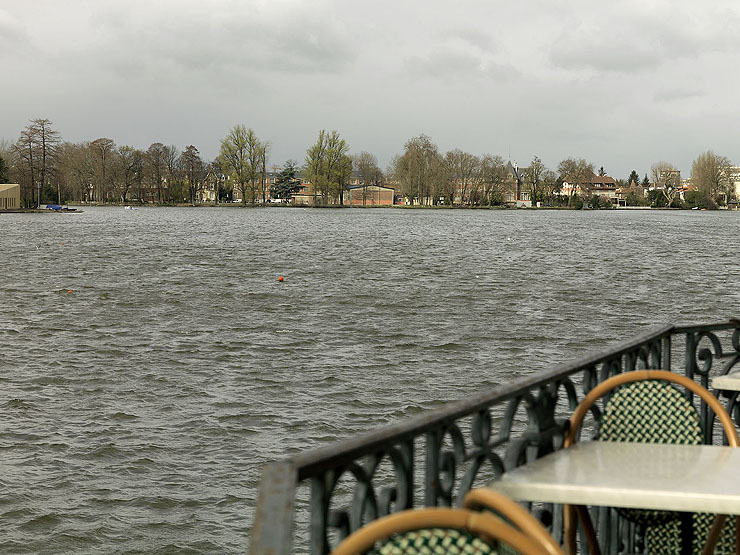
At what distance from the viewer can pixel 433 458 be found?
9.20 feet

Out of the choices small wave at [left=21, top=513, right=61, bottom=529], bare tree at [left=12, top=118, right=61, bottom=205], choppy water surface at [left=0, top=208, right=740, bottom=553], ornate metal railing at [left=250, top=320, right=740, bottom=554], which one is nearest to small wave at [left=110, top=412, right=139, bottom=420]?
choppy water surface at [left=0, top=208, right=740, bottom=553]

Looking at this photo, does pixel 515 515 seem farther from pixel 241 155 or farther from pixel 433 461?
pixel 241 155

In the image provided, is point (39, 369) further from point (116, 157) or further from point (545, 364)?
point (116, 157)

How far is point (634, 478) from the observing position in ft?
9.79

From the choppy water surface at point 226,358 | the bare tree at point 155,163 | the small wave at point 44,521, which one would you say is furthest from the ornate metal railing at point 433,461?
the bare tree at point 155,163

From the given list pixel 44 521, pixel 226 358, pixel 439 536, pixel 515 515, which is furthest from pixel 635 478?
pixel 226 358

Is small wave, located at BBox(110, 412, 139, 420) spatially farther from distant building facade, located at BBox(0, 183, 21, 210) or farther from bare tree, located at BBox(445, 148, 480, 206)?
bare tree, located at BBox(445, 148, 480, 206)

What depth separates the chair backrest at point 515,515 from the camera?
2.05 meters

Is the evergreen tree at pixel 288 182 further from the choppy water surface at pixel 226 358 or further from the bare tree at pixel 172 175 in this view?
the choppy water surface at pixel 226 358

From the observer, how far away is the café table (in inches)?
110

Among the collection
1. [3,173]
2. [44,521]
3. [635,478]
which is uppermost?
[3,173]

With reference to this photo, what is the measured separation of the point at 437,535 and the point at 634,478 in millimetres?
1241

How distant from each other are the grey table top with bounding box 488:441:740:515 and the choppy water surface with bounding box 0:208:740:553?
8.09 m

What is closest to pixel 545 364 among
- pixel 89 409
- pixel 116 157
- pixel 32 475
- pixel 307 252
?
pixel 89 409
